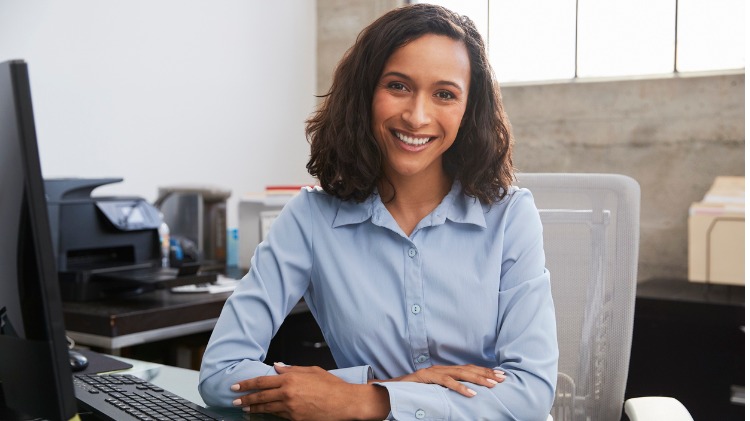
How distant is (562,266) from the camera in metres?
1.61

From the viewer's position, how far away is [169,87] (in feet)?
11.3

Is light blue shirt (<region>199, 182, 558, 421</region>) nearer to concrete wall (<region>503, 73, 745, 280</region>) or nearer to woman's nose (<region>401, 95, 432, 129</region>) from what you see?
woman's nose (<region>401, 95, 432, 129</region>)

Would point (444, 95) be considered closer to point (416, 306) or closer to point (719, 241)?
point (416, 306)

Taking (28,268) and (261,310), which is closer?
(28,268)

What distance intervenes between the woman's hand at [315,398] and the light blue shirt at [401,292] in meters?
0.06

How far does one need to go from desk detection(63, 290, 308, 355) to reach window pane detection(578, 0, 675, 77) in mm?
2115

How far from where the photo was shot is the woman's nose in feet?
4.43

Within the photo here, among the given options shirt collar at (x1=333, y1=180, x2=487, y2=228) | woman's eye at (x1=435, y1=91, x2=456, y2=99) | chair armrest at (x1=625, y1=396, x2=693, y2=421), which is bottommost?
chair armrest at (x1=625, y1=396, x2=693, y2=421)

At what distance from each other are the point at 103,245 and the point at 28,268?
1681mm

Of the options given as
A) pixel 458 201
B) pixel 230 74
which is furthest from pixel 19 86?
pixel 230 74

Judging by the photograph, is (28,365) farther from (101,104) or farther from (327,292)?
(101,104)

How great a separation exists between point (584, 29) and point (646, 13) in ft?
0.93

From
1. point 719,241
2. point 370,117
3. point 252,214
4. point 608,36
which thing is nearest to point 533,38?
point 608,36

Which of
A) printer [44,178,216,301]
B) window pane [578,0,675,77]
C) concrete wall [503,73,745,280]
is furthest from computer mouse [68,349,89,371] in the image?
window pane [578,0,675,77]
